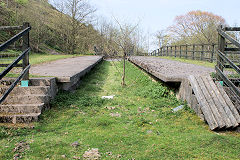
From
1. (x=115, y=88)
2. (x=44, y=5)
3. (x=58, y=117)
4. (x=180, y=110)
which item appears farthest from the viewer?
(x=44, y=5)

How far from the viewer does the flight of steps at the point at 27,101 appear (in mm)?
3582

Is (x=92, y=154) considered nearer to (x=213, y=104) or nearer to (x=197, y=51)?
(x=213, y=104)

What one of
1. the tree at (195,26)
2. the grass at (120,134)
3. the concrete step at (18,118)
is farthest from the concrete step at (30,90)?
the tree at (195,26)

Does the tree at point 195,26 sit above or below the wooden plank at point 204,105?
above

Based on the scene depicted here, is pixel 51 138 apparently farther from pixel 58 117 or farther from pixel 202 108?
pixel 202 108

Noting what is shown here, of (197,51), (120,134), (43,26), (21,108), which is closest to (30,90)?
(21,108)

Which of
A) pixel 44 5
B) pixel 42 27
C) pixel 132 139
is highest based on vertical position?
pixel 44 5

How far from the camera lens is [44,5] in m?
33.1

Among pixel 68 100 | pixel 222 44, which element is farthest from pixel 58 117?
pixel 222 44

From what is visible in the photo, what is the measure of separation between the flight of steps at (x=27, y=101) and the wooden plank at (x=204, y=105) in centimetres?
279

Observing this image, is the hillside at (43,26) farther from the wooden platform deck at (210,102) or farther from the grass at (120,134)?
the wooden platform deck at (210,102)

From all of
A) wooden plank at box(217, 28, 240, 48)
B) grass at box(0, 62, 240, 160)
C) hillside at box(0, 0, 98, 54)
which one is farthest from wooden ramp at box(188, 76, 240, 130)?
hillside at box(0, 0, 98, 54)

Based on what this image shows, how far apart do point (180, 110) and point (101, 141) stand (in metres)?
2.00

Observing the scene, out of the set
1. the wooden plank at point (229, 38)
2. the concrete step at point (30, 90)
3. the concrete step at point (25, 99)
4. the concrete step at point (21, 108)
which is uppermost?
the wooden plank at point (229, 38)
